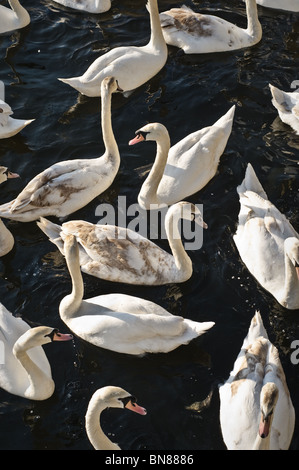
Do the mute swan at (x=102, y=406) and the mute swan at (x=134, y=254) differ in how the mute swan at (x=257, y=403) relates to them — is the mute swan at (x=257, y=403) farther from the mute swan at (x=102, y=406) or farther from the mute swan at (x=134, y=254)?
the mute swan at (x=134, y=254)

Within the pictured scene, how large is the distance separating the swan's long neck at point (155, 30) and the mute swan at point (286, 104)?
2.24 metres

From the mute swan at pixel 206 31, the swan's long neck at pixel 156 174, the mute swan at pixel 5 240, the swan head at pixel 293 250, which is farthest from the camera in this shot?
the mute swan at pixel 206 31

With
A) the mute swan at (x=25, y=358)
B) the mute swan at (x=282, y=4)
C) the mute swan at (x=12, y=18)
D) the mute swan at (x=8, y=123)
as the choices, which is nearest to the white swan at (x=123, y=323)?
the mute swan at (x=25, y=358)

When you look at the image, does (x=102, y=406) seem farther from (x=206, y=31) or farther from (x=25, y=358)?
(x=206, y=31)

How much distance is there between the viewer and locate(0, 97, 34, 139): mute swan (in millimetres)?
13906

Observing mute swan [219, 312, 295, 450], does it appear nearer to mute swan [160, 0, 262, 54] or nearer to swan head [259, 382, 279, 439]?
swan head [259, 382, 279, 439]

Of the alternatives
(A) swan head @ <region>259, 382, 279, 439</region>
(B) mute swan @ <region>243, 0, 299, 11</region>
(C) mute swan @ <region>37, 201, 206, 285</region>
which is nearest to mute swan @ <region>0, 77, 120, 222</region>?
(C) mute swan @ <region>37, 201, 206, 285</region>

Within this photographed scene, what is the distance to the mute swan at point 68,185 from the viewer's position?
12.5 meters

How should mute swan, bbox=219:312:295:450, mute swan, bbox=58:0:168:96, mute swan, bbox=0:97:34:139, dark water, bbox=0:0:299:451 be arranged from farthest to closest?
mute swan, bbox=58:0:168:96 → mute swan, bbox=0:97:34:139 → dark water, bbox=0:0:299:451 → mute swan, bbox=219:312:295:450

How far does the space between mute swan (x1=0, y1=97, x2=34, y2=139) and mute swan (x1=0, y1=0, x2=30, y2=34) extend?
2.95 m

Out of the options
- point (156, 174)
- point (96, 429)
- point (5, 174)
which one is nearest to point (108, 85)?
point (156, 174)

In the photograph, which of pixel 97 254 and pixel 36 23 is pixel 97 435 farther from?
pixel 36 23

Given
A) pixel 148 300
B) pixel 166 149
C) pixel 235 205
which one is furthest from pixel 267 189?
pixel 148 300

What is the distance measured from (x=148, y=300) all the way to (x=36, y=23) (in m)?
7.72
